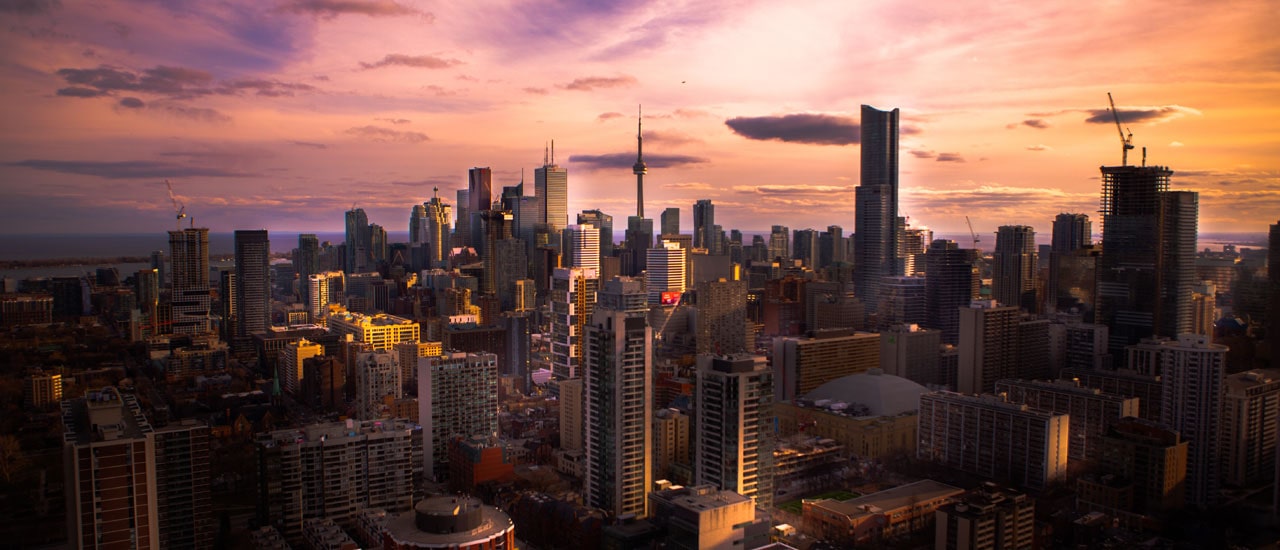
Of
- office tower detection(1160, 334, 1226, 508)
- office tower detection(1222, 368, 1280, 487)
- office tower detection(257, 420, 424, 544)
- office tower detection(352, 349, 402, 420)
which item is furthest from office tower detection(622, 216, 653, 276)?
office tower detection(1222, 368, 1280, 487)

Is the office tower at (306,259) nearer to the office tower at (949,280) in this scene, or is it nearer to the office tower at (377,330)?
the office tower at (377,330)

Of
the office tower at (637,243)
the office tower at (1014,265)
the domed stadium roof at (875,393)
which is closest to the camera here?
the domed stadium roof at (875,393)

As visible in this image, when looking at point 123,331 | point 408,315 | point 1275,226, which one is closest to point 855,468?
point 1275,226

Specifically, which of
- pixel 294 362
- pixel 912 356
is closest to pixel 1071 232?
pixel 912 356

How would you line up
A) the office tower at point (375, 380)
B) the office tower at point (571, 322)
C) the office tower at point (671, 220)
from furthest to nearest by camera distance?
the office tower at point (671, 220), the office tower at point (571, 322), the office tower at point (375, 380)

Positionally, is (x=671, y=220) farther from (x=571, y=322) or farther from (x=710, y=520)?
(x=710, y=520)

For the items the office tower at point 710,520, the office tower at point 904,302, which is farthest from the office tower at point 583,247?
the office tower at point 710,520

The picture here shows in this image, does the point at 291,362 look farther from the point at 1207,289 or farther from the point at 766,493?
the point at 1207,289

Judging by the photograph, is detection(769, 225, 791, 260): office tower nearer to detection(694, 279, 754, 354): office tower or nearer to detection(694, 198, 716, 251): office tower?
detection(694, 198, 716, 251): office tower
